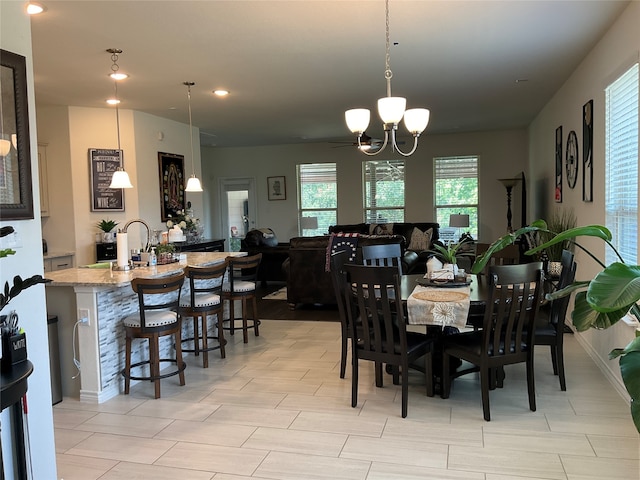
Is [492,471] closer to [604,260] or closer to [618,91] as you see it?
[604,260]

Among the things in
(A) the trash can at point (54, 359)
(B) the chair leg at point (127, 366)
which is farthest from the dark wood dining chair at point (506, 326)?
(A) the trash can at point (54, 359)

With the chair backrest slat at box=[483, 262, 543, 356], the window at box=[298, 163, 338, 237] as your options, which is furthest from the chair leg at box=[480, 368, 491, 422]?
the window at box=[298, 163, 338, 237]

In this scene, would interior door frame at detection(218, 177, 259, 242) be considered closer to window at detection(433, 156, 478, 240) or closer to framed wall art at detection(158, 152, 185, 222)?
framed wall art at detection(158, 152, 185, 222)

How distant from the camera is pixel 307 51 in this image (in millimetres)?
4184

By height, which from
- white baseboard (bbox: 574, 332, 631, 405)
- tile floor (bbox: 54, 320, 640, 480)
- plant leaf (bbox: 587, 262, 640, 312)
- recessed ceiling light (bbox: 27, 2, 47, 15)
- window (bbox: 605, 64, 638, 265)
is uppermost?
recessed ceiling light (bbox: 27, 2, 47, 15)

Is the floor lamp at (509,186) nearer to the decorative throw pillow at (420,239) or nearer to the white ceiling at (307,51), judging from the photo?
the decorative throw pillow at (420,239)

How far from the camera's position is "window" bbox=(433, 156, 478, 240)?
9719mm

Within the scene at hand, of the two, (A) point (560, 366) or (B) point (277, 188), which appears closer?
(A) point (560, 366)

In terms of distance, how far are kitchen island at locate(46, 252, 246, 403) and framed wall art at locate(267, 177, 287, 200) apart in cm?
705

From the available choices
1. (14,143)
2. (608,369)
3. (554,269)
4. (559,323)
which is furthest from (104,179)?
(608,369)

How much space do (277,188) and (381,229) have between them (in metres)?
2.69

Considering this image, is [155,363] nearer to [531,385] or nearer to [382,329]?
[382,329]

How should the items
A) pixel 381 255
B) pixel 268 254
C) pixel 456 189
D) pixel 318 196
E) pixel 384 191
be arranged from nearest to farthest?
pixel 381 255 → pixel 268 254 → pixel 456 189 → pixel 384 191 → pixel 318 196

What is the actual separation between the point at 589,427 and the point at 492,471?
0.86 m
